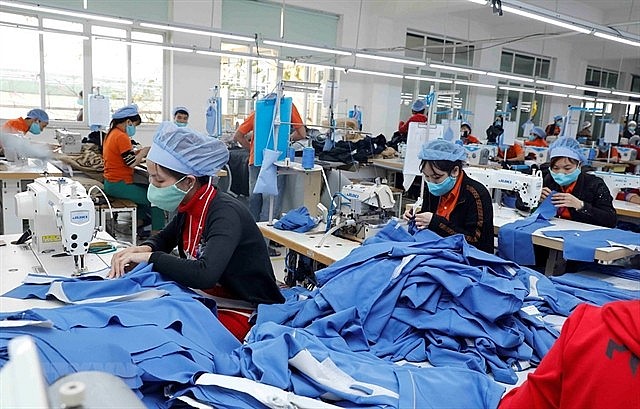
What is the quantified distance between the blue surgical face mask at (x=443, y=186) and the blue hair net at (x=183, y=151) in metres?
1.45

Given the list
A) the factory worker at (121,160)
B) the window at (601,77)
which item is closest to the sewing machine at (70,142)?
the factory worker at (121,160)

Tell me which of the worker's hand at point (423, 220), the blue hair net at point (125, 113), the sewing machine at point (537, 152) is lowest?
the worker's hand at point (423, 220)

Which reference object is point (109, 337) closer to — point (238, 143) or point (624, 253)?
point (624, 253)

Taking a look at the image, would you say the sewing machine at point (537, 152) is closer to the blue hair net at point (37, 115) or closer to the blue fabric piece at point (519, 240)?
the blue fabric piece at point (519, 240)

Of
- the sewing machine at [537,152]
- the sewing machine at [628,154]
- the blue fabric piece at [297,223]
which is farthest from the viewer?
the sewing machine at [628,154]

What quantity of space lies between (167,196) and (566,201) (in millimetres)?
2770

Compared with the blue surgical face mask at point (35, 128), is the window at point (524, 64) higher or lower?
higher

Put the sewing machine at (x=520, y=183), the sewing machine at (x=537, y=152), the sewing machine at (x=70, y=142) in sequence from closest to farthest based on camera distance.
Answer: the sewing machine at (x=520, y=183) < the sewing machine at (x=70, y=142) < the sewing machine at (x=537, y=152)

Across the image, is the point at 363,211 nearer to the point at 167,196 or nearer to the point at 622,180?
the point at 167,196

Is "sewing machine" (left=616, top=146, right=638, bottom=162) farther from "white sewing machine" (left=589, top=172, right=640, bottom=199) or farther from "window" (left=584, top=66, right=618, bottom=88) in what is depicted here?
"white sewing machine" (left=589, top=172, right=640, bottom=199)

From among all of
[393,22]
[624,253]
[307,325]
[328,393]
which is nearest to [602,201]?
[624,253]

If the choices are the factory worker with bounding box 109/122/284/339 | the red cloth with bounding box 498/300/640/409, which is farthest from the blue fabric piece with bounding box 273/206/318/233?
the red cloth with bounding box 498/300/640/409

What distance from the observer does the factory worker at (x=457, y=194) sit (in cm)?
309

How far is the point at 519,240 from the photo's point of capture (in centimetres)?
347
